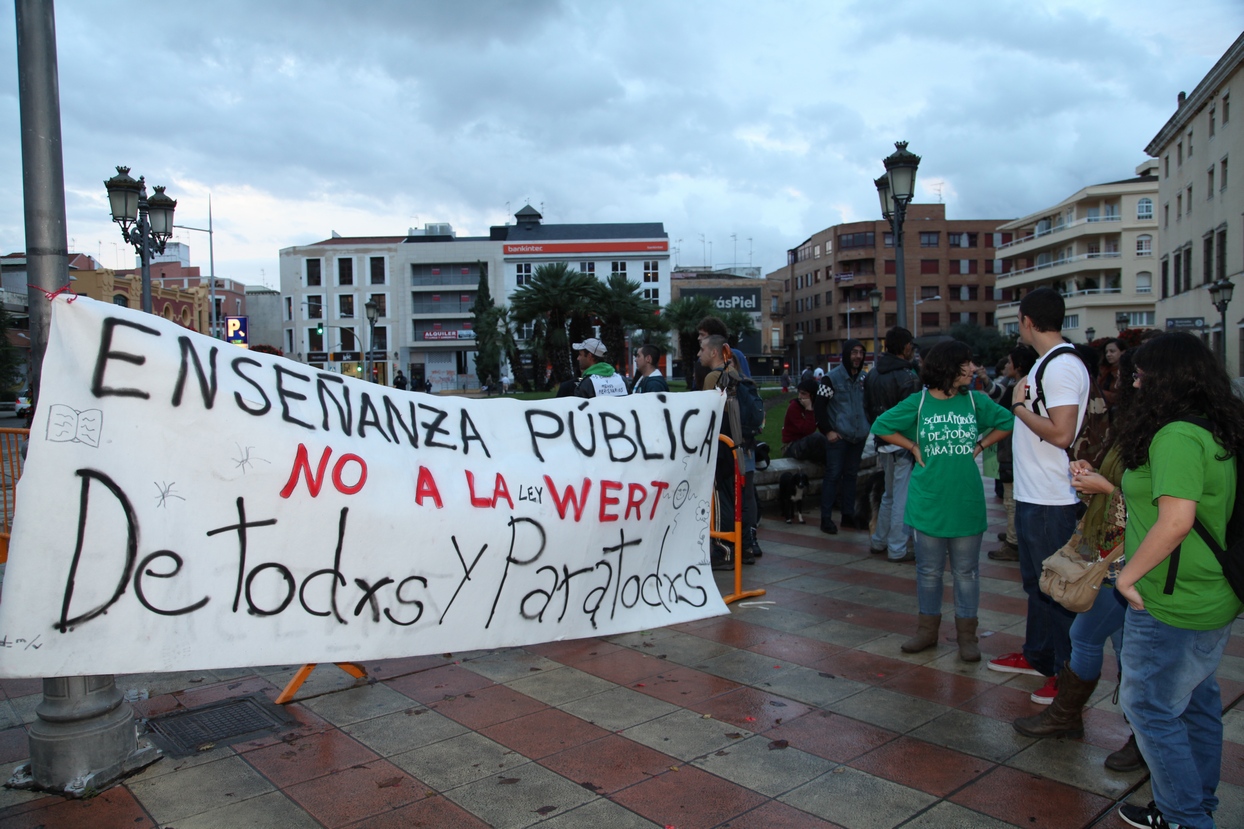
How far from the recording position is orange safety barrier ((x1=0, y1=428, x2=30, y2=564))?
4.81m

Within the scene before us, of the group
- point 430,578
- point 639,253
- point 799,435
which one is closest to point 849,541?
point 799,435

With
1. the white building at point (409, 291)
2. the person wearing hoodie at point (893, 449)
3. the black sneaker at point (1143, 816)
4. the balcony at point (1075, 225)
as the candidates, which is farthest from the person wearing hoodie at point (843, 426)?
the white building at point (409, 291)

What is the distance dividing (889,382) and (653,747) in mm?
4715

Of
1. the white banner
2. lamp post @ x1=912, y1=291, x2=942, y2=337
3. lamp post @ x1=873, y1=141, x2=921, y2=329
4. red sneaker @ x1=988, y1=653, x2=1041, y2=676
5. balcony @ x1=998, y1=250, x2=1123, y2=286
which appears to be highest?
balcony @ x1=998, y1=250, x2=1123, y2=286

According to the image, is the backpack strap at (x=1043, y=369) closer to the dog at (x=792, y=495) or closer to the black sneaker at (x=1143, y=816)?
the black sneaker at (x=1143, y=816)

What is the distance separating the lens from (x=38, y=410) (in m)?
3.24

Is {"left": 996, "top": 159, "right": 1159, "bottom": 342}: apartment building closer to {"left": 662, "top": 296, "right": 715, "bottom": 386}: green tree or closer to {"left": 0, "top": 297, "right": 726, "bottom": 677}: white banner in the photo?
{"left": 662, "top": 296, "right": 715, "bottom": 386}: green tree

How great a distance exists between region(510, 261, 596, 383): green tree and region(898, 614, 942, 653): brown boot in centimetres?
5001

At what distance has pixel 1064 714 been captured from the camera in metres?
3.86

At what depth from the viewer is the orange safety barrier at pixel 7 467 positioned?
15.8 ft

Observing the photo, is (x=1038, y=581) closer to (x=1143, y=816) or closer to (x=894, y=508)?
(x=1143, y=816)

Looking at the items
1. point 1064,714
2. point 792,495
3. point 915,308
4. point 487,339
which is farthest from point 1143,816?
point 915,308

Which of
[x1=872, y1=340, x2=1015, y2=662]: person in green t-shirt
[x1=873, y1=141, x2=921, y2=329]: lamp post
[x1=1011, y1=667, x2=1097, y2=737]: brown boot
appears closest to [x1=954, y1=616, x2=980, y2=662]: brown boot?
[x1=872, y1=340, x2=1015, y2=662]: person in green t-shirt

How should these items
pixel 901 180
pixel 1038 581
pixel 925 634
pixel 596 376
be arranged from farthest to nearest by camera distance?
pixel 901 180
pixel 596 376
pixel 925 634
pixel 1038 581
